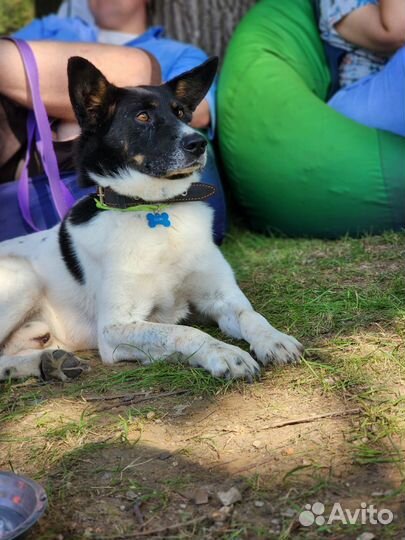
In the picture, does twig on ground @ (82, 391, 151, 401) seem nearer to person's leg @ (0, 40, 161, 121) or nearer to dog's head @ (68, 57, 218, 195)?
dog's head @ (68, 57, 218, 195)

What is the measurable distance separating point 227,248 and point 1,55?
1.91m

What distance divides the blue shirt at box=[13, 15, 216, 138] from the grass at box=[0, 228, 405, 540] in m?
1.93

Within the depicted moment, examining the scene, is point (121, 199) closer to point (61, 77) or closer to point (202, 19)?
point (61, 77)

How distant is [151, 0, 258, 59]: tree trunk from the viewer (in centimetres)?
564

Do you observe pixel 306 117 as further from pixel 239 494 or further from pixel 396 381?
pixel 239 494

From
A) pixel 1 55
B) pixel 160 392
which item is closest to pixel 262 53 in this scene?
pixel 1 55

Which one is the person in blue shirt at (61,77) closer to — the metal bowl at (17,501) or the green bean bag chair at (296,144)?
the green bean bag chair at (296,144)

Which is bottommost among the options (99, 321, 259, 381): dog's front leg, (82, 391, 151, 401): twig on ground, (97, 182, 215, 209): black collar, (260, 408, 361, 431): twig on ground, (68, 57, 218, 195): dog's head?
(82, 391, 151, 401): twig on ground

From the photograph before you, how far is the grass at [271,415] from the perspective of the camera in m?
2.25

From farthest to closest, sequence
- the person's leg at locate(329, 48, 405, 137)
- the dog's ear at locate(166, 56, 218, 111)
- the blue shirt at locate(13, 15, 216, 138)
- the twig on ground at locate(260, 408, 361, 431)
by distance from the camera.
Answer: the blue shirt at locate(13, 15, 216, 138) → the person's leg at locate(329, 48, 405, 137) → the dog's ear at locate(166, 56, 218, 111) → the twig on ground at locate(260, 408, 361, 431)

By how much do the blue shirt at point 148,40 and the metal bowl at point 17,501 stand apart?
129 inches

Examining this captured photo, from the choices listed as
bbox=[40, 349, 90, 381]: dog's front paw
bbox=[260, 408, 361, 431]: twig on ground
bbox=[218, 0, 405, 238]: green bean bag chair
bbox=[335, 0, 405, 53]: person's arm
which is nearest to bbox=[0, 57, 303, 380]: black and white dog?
bbox=[40, 349, 90, 381]: dog's front paw

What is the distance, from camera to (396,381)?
274cm

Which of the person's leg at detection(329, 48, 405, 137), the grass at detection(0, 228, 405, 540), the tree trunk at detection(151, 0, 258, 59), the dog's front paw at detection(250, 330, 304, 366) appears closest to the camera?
the grass at detection(0, 228, 405, 540)
